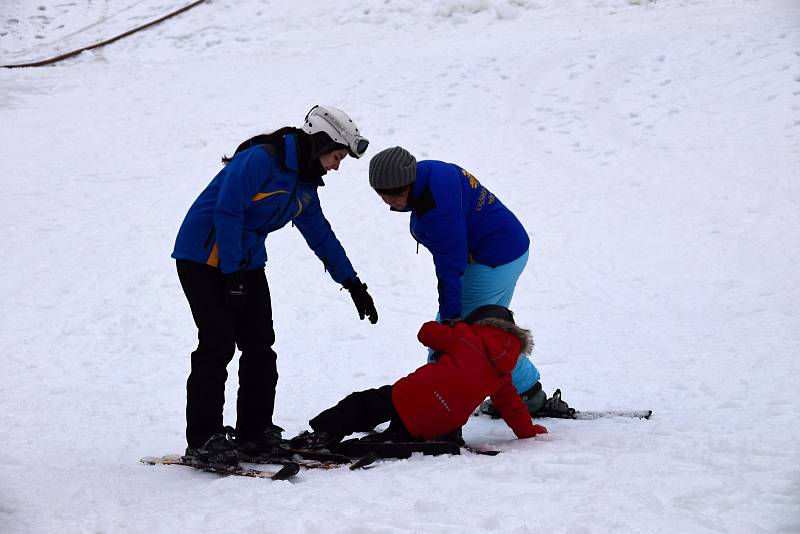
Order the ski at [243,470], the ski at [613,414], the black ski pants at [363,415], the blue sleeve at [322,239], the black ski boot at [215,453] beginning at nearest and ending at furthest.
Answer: the ski at [243,470] < the black ski boot at [215,453] < the black ski pants at [363,415] < the blue sleeve at [322,239] < the ski at [613,414]

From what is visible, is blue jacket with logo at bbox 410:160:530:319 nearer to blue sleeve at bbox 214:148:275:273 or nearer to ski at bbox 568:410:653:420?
blue sleeve at bbox 214:148:275:273

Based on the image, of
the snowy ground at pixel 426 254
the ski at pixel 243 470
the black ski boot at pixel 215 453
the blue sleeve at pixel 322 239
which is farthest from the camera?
the blue sleeve at pixel 322 239

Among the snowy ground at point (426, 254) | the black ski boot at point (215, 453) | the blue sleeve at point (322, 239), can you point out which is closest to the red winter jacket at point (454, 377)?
the snowy ground at point (426, 254)

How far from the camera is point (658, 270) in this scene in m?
8.29

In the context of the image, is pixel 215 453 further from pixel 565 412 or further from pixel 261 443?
pixel 565 412

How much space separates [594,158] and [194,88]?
6587mm

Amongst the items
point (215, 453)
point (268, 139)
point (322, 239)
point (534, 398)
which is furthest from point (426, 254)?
point (215, 453)

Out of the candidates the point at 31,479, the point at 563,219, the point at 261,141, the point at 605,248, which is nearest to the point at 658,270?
the point at 605,248

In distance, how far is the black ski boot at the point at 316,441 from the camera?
461 cm

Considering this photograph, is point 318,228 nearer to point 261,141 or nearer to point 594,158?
point 261,141

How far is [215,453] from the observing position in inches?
170

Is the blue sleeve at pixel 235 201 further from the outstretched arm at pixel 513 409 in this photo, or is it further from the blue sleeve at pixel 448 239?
the outstretched arm at pixel 513 409

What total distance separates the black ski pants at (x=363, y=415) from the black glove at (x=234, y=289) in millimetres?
841

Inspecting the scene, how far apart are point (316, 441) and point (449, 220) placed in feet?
4.60
